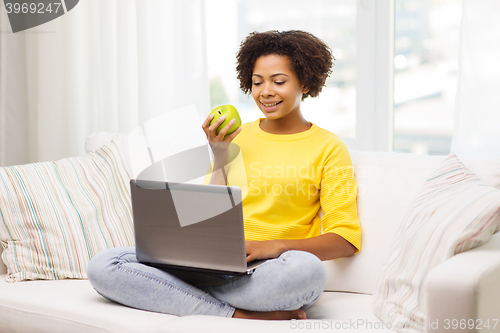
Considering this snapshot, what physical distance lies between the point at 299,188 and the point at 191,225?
16.2 inches

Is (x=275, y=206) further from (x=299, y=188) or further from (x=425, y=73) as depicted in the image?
(x=425, y=73)

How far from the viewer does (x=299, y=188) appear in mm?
1476

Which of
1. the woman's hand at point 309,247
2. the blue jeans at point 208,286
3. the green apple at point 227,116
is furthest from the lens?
the green apple at point 227,116

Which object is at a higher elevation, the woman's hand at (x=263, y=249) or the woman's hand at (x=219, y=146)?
the woman's hand at (x=219, y=146)

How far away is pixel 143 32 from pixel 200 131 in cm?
54

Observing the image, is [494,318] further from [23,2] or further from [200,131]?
[23,2]

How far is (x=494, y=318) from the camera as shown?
0.97 meters

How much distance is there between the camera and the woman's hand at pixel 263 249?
4.19 feet

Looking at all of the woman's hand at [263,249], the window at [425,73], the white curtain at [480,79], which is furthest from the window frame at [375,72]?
the woman's hand at [263,249]

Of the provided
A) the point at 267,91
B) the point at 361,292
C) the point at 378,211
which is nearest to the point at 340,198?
the point at 378,211

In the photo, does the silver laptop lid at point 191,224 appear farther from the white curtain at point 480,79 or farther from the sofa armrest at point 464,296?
the white curtain at point 480,79

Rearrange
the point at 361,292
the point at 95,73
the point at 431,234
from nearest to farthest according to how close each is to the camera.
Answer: the point at 431,234, the point at 361,292, the point at 95,73

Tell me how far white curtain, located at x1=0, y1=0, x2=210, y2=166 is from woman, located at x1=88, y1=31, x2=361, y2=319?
74 cm

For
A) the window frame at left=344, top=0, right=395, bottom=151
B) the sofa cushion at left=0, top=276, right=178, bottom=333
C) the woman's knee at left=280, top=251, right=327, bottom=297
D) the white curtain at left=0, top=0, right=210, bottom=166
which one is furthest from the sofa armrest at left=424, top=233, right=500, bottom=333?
the white curtain at left=0, top=0, right=210, bottom=166
